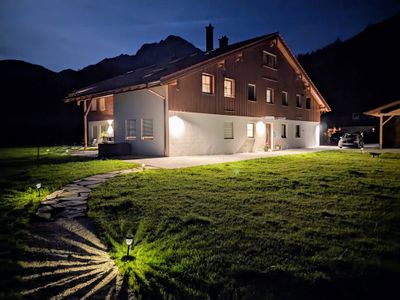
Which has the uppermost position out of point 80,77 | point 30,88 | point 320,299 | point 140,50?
point 140,50

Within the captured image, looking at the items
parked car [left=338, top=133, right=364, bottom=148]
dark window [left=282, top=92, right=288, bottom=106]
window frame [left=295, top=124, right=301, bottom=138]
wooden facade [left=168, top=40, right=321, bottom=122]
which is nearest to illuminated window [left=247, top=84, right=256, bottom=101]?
wooden facade [left=168, top=40, right=321, bottom=122]

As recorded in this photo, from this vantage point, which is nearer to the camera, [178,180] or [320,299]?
[320,299]

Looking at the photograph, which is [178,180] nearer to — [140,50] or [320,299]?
[320,299]

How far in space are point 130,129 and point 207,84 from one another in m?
5.60

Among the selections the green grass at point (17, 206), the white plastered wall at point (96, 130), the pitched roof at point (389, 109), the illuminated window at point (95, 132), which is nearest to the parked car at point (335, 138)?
the pitched roof at point (389, 109)

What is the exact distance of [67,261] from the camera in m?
3.34

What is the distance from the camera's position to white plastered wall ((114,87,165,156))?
14.7 metres

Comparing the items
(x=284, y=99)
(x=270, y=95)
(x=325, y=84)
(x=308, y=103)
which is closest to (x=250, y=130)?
(x=270, y=95)

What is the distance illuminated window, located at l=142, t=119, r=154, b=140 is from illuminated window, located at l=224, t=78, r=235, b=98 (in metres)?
5.66

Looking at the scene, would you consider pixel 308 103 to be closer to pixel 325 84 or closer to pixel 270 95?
pixel 270 95

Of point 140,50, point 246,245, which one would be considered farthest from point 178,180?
point 140,50

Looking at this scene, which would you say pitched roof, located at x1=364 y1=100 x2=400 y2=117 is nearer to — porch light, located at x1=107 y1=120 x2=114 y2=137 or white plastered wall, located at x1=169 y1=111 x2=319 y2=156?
white plastered wall, located at x1=169 y1=111 x2=319 y2=156

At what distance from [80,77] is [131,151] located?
45.3m

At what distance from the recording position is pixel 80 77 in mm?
54281
